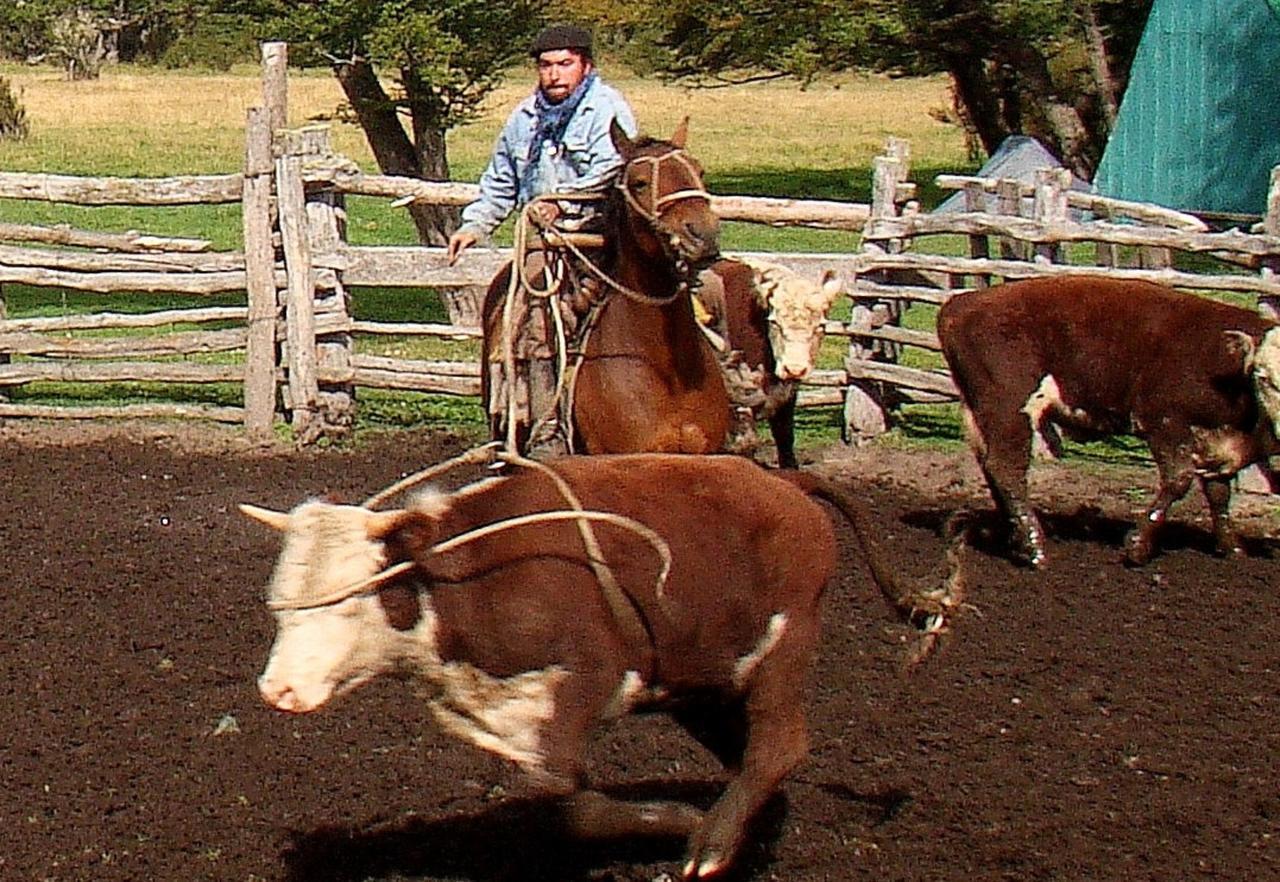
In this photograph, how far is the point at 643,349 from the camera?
757 centimetres

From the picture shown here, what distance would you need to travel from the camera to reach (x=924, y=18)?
74.2ft

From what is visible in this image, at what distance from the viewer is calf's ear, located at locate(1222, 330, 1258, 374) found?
8.55 m

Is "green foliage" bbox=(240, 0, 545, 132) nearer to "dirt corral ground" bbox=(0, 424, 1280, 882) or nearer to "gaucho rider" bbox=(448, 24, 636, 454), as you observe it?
"dirt corral ground" bbox=(0, 424, 1280, 882)

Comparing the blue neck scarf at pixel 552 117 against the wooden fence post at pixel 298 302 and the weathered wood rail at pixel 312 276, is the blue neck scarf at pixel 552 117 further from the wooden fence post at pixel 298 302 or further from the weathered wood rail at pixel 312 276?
the wooden fence post at pixel 298 302

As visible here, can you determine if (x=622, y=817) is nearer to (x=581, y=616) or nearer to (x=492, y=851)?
(x=581, y=616)

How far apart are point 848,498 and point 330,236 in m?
7.33

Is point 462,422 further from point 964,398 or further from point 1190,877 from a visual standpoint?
point 1190,877

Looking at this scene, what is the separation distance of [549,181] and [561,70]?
534 mm

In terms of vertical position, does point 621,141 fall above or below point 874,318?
above

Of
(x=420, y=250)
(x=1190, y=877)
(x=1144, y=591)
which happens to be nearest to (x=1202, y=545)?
(x=1144, y=591)

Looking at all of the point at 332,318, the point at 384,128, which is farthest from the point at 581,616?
the point at 384,128

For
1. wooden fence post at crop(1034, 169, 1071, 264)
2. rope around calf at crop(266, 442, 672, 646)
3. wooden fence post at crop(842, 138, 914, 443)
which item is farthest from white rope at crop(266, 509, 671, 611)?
wooden fence post at crop(842, 138, 914, 443)

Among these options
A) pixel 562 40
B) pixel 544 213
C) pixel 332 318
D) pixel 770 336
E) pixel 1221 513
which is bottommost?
pixel 1221 513

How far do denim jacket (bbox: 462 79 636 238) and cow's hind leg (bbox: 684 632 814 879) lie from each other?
10.6 ft
